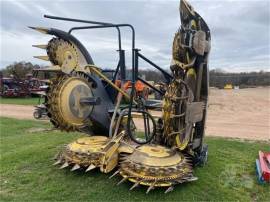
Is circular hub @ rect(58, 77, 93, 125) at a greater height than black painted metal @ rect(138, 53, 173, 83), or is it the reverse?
black painted metal @ rect(138, 53, 173, 83)

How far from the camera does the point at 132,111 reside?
480cm

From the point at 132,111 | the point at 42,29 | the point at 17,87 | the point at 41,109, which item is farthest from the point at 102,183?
the point at 17,87

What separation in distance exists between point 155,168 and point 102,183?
3.01 feet

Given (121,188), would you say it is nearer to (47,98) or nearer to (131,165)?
(131,165)

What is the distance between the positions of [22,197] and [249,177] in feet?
10.5

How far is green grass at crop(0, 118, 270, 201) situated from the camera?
402cm

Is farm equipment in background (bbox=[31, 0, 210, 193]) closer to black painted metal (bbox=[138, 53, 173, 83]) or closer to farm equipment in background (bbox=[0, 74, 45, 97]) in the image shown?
black painted metal (bbox=[138, 53, 173, 83])

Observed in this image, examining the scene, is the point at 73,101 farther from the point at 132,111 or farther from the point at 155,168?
the point at 155,168

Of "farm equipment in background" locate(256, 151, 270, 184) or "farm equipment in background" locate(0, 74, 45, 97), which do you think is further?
"farm equipment in background" locate(0, 74, 45, 97)

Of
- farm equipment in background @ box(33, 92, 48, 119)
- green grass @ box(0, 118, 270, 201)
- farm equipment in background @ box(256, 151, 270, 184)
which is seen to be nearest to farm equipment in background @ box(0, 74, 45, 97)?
farm equipment in background @ box(33, 92, 48, 119)

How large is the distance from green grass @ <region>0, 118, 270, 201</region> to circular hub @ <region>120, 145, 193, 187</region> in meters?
0.23

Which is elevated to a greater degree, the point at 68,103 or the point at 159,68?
the point at 159,68

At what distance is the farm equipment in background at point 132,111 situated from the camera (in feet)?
13.2

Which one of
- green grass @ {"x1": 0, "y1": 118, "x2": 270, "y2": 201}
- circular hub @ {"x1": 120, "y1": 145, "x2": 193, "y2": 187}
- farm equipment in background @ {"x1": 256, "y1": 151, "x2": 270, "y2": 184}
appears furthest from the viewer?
farm equipment in background @ {"x1": 256, "y1": 151, "x2": 270, "y2": 184}
